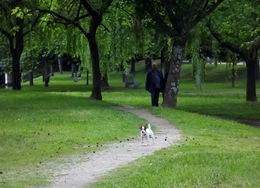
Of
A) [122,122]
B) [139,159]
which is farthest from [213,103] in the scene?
[139,159]

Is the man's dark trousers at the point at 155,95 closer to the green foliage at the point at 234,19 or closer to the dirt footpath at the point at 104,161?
the green foliage at the point at 234,19

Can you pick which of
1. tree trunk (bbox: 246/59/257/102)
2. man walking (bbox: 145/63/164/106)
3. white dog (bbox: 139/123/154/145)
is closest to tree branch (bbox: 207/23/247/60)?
tree trunk (bbox: 246/59/257/102)

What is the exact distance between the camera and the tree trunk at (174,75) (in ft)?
87.8

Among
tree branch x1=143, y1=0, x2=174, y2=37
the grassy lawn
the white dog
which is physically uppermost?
tree branch x1=143, y1=0, x2=174, y2=37

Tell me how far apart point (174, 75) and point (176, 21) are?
2.67m

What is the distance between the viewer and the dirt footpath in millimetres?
10461

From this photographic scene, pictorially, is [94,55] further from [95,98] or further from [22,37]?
[22,37]

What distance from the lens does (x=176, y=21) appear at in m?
27.2

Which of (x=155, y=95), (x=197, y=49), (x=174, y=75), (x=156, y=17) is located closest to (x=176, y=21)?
(x=156, y=17)

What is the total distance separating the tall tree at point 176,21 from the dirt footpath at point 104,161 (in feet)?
30.0

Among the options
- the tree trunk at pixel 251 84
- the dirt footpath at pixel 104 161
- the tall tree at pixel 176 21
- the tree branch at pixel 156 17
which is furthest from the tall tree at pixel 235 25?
the dirt footpath at pixel 104 161

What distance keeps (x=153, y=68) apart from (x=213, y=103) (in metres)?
10.5

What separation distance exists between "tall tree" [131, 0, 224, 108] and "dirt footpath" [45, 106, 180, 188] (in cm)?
915

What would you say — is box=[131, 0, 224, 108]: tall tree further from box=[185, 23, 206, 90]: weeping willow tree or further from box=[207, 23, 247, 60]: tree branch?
box=[207, 23, 247, 60]: tree branch
